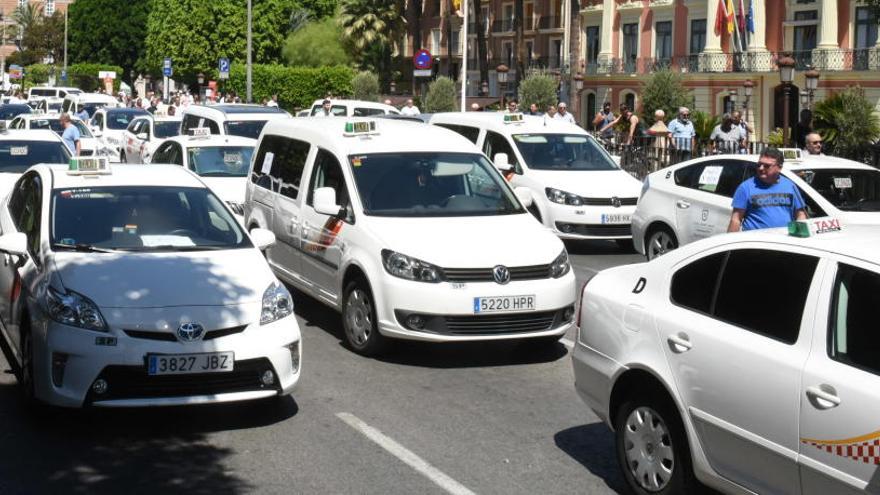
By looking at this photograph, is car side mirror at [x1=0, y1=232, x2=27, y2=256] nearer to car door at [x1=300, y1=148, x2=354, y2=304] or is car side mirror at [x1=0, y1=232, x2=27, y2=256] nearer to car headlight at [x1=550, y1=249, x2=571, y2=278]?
car door at [x1=300, y1=148, x2=354, y2=304]

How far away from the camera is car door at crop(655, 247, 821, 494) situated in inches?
221

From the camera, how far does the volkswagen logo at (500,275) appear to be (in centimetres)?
994

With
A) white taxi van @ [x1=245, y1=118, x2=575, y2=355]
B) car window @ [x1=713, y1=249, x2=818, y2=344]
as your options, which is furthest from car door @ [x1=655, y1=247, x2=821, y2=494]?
white taxi van @ [x1=245, y1=118, x2=575, y2=355]

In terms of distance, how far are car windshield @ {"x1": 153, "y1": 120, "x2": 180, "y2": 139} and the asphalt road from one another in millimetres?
17275

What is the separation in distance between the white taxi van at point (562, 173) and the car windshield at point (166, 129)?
30.2 feet

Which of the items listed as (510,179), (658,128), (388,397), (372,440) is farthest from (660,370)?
(658,128)

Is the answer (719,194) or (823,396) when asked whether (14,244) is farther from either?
(719,194)

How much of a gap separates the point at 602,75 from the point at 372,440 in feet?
203

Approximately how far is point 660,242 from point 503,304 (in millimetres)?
6138

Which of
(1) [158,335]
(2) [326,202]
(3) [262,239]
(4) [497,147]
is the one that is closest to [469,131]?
(4) [497,147]

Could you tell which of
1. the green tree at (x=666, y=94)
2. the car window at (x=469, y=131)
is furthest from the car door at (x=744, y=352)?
the green tree at (x=666, y=94)

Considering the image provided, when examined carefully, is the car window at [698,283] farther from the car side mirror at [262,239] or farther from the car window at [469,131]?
the car window at [469,131]

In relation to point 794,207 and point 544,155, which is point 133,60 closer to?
point 544,155

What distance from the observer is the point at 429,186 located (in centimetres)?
1134
